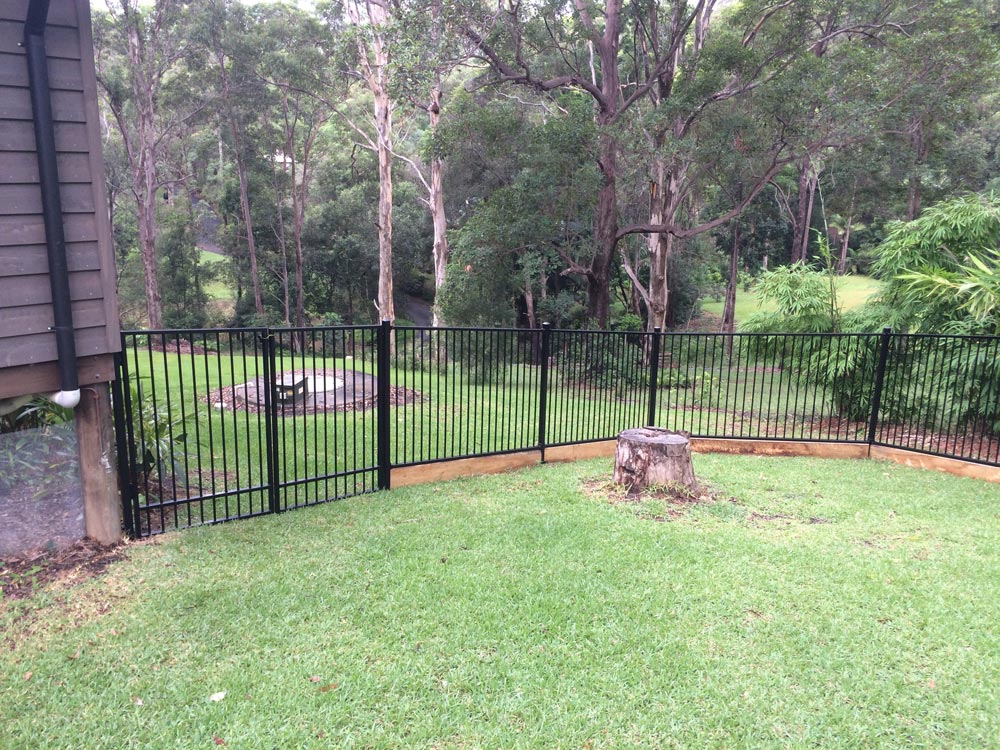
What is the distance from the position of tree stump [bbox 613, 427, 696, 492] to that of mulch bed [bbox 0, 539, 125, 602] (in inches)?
157

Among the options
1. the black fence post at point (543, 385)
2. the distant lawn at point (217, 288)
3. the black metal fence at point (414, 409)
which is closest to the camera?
the black metal fence at point (414, 409)

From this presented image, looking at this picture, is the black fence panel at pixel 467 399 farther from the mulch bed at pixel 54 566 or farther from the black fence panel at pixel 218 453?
the mulch bed at pixel 54 566

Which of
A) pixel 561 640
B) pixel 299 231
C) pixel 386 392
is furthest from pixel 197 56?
pixel 561 640

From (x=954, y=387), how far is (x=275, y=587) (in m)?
7.65

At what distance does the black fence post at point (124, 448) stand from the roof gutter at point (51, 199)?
34cm

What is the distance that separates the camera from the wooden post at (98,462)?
4.04m

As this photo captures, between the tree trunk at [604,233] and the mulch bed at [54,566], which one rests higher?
the tree trunk at [604,233]

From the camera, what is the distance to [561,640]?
10.7 ft

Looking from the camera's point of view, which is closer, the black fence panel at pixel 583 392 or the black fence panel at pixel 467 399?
the black fence panel at pixel 467 399

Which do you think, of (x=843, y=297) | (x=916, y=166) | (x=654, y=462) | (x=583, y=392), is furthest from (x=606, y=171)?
(x=843, y=297)

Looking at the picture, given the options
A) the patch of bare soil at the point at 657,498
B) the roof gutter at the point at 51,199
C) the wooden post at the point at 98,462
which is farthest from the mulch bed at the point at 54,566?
the patch of bare soil at the point at 657,498

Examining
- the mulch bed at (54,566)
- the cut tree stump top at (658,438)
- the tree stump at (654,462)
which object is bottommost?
the mulch bed at (54,566)

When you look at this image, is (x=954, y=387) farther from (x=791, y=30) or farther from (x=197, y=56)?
(x=197, y=56)

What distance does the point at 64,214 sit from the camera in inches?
144
